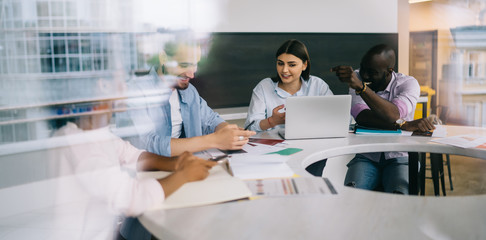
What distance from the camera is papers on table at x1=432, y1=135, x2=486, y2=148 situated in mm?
1789

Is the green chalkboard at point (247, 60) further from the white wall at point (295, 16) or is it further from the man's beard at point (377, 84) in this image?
the man's beard at point (377, 84)

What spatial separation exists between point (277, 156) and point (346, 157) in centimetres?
153

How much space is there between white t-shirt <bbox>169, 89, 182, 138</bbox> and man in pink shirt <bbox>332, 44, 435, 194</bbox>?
869mm

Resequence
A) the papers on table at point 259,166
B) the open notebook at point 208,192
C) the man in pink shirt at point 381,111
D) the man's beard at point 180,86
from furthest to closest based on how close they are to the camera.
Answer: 1. the man in pink shirt at point 381,111
2. the man's beard at point 180,86
3. the papers on table at point 259,166
4. the open notebook at point 208,192

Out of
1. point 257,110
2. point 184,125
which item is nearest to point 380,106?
point 257,110

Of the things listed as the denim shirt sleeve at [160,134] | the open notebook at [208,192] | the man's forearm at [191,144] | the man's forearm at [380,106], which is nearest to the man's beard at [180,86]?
the denim shirt sleeve at [160,134]

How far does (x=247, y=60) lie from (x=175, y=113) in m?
1.76

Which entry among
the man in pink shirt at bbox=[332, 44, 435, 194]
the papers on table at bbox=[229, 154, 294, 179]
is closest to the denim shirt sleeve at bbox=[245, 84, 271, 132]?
the man in pink shirt at bbox=[332, 44, 435, 194]

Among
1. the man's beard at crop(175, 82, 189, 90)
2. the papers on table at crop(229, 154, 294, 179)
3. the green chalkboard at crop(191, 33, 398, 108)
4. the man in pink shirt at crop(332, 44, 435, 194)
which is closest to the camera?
the papers on table at crop(229, 154, 294, 179)

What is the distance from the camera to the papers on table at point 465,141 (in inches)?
70.4

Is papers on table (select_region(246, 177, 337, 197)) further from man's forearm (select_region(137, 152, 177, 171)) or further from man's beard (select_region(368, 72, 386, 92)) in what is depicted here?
man's beard (select_region(368, 72, 386, 92))

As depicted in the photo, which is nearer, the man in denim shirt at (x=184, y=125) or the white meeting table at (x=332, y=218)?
the white meeting table at (x=332, y=218)

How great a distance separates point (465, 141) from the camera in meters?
1.86

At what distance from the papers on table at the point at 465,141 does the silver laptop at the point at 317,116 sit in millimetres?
457
